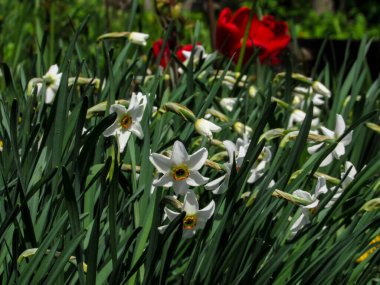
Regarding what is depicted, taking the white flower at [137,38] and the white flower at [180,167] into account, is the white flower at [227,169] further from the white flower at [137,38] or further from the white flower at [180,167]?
the white flower at [137,38]

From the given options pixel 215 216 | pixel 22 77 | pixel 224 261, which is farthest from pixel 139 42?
pixel 224 261

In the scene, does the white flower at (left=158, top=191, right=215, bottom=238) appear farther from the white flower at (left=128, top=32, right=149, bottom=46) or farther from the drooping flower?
the drooping flower

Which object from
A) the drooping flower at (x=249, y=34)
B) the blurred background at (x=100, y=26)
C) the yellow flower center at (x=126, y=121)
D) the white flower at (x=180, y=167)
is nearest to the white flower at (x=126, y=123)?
the yellow flower center at (x=126, y=121)

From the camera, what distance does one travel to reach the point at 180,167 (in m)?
1.47

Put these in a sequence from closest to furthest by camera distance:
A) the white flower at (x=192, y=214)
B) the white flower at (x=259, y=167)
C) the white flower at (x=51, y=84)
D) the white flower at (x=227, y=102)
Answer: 1. the white flower at (x=192, y=214)
2. the white flower at (x=259, y=167)
3. the white flower at (x=51, y=84)
4. the white flower at (x=227, y=102)

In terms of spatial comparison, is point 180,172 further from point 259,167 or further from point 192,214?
point 259,167

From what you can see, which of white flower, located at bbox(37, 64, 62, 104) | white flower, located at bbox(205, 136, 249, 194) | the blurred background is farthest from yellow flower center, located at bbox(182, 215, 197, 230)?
the blurred background

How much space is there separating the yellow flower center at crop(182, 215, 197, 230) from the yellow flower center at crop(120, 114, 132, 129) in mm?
249

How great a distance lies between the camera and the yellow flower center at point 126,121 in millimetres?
1607

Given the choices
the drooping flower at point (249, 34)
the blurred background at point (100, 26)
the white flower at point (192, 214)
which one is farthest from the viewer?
the drooping flower at point (249, 34)

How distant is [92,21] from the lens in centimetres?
496

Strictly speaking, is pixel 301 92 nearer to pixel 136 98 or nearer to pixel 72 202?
pixel 136 98

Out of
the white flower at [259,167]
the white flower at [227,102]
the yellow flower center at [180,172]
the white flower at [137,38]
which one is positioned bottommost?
the white flower at [227,102]

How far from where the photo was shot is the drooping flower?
3111 mm
